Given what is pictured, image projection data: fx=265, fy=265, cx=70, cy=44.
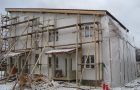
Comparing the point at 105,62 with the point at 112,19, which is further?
the point at 112,19

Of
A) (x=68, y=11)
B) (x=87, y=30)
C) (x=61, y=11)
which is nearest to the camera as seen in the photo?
(x=87, y=30)

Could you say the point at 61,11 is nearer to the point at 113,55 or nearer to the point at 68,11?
the point at 68,11

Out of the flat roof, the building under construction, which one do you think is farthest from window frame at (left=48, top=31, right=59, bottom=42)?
the flat roof

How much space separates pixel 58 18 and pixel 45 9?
7.28ft

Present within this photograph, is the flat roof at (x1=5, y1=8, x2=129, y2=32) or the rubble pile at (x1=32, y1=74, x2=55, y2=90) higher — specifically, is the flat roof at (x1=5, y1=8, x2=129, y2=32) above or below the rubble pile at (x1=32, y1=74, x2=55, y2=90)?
above

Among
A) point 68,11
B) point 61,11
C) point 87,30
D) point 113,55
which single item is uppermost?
point 61,11

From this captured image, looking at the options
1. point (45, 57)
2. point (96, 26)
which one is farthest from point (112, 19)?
point (45, 57)

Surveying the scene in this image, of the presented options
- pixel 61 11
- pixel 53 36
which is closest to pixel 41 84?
pixel 53 36

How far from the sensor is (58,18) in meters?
29.1

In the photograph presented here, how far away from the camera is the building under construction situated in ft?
80.7

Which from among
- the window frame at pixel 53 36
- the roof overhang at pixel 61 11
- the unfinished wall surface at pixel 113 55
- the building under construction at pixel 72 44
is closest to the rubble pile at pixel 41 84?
the building under construction at pixel 72 44

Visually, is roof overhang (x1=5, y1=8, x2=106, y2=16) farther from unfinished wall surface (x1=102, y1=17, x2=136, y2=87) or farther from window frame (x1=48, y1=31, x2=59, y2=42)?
window frame (x1=48, y1=31, x2=59, y2=42)

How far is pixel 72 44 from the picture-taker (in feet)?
87.9

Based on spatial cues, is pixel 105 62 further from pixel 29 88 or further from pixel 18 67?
pixel 18 67
